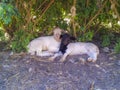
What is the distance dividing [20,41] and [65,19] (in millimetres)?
1233

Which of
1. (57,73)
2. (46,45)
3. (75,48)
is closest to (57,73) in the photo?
(57,73)

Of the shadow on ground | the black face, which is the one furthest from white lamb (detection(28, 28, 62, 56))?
the shadow on ground

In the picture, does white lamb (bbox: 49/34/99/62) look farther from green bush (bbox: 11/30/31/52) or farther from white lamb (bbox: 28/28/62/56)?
green bush (bbox: 11/30/31/52)

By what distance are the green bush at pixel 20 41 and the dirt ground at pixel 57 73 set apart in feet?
0.45

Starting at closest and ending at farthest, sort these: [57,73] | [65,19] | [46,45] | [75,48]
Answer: [57,73], [75,48], [46,45], [65,19]

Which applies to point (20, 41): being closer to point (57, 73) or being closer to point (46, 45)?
point (46, 45)

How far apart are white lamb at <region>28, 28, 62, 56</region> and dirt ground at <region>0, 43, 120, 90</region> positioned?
0.58 feet

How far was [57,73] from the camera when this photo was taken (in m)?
5.64

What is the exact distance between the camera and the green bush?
20.7 ft

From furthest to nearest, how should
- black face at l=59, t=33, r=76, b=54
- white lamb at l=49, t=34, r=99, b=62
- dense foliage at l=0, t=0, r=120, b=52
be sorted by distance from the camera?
1. dense foliage at l=0, t=0, r=120, b=52
2. black face at l=59, t=33, r=76, b=54
3. white lamb at l=49, t=34, r=99, b=62

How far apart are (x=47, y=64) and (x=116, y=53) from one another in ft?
4.70

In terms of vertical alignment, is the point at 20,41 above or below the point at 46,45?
above

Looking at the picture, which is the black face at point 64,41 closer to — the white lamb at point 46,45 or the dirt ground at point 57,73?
the white lamb at point 46,45

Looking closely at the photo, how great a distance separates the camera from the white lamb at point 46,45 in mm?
6391
